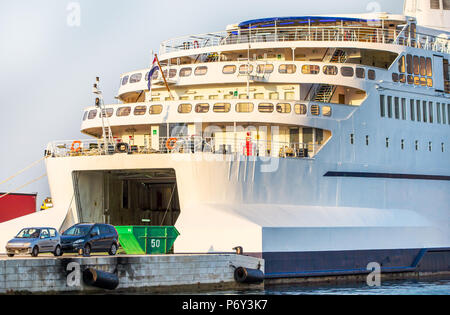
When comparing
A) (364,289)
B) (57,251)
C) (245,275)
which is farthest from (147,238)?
(364,289)

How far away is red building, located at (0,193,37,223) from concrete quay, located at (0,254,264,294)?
17.0m

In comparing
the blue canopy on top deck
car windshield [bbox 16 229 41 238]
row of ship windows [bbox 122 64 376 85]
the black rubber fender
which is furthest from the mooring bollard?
the blue canopy on top deck

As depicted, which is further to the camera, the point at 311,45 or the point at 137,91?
the point at 137,91

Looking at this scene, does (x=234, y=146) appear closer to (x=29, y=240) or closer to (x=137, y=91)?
(x=137, y=91)

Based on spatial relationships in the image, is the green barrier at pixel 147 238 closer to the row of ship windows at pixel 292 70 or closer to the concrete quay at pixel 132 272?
the concrete quay at pixel 132 272

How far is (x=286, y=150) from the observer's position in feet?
92.1

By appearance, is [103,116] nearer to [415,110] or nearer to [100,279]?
[100,279]

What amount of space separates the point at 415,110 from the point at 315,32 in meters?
5.33

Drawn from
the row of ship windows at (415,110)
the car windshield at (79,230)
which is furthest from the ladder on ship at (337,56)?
the car windshield at (79,230)

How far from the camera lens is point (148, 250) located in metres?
25.2

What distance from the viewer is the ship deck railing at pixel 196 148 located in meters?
27.0
